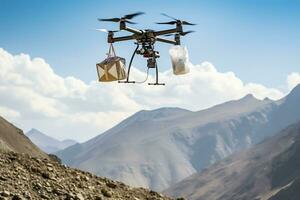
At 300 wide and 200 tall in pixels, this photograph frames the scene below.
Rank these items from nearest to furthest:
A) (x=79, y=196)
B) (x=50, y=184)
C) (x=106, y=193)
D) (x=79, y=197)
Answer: (x=79, y=197), (x=79, y=196), (x=50, y=184), (x=106, y=193)

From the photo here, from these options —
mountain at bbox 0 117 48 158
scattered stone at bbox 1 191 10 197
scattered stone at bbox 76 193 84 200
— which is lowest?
mountain at bbox 0 117 48 158

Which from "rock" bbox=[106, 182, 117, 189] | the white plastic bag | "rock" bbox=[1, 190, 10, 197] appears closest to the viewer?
"rock" bbox=[1, 190, 10, 197]

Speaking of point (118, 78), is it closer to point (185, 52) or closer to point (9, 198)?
point (185, 52)

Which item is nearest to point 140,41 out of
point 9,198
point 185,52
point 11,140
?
point 185,52

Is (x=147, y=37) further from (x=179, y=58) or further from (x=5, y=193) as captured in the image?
(x=5, y=193)

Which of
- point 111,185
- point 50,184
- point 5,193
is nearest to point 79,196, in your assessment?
point 50,184

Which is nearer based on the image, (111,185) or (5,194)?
(5,194)

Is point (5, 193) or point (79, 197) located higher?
point (5, 193)

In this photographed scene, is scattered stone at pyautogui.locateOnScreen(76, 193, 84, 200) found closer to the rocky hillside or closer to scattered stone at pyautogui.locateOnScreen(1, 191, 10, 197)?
the rocky hillside

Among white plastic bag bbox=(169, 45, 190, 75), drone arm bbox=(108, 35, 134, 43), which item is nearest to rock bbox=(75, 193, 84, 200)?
drone arm bbox=(108, 35, 134, 43)
